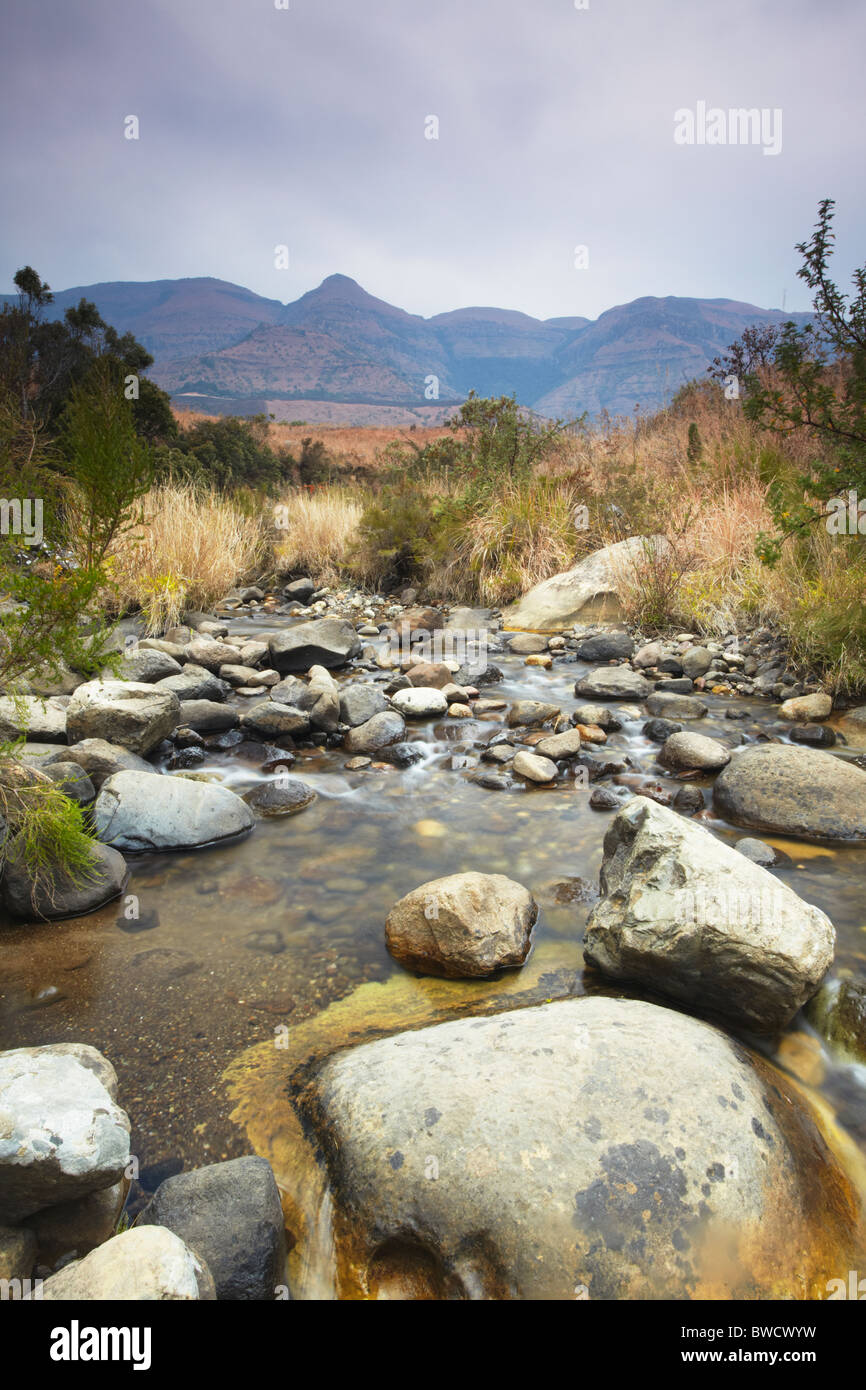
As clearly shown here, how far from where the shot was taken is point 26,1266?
1.52 m

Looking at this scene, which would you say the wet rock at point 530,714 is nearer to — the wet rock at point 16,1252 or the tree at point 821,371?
the tree at point 821,371

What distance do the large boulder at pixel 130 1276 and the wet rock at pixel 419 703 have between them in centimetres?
455

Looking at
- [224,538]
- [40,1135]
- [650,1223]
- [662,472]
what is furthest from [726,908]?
[662,472]

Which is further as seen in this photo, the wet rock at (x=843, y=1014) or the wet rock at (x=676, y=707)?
the wet rock at (x=676, y=707)

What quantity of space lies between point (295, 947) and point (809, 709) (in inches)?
181

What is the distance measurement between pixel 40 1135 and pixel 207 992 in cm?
114

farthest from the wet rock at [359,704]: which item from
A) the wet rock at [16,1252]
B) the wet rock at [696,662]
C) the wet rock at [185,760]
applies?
the wet rock at [16,1252]

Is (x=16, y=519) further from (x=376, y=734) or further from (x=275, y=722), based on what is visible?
(x=376, y=734)

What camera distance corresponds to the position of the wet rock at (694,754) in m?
4.64

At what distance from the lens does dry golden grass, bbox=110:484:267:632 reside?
25.7 feet

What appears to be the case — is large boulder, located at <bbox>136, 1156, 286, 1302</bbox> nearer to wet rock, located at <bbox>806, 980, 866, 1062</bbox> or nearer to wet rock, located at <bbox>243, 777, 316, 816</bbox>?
wet rock, located at <bbox>806, 980, 866, 1062</bbox>

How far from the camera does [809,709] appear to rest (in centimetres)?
554

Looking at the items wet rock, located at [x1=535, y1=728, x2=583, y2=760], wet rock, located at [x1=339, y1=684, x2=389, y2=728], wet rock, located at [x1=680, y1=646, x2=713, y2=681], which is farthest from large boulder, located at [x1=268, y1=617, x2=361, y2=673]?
wet rock, located at [x1=680, y1=646, x2=713, y2=681]
